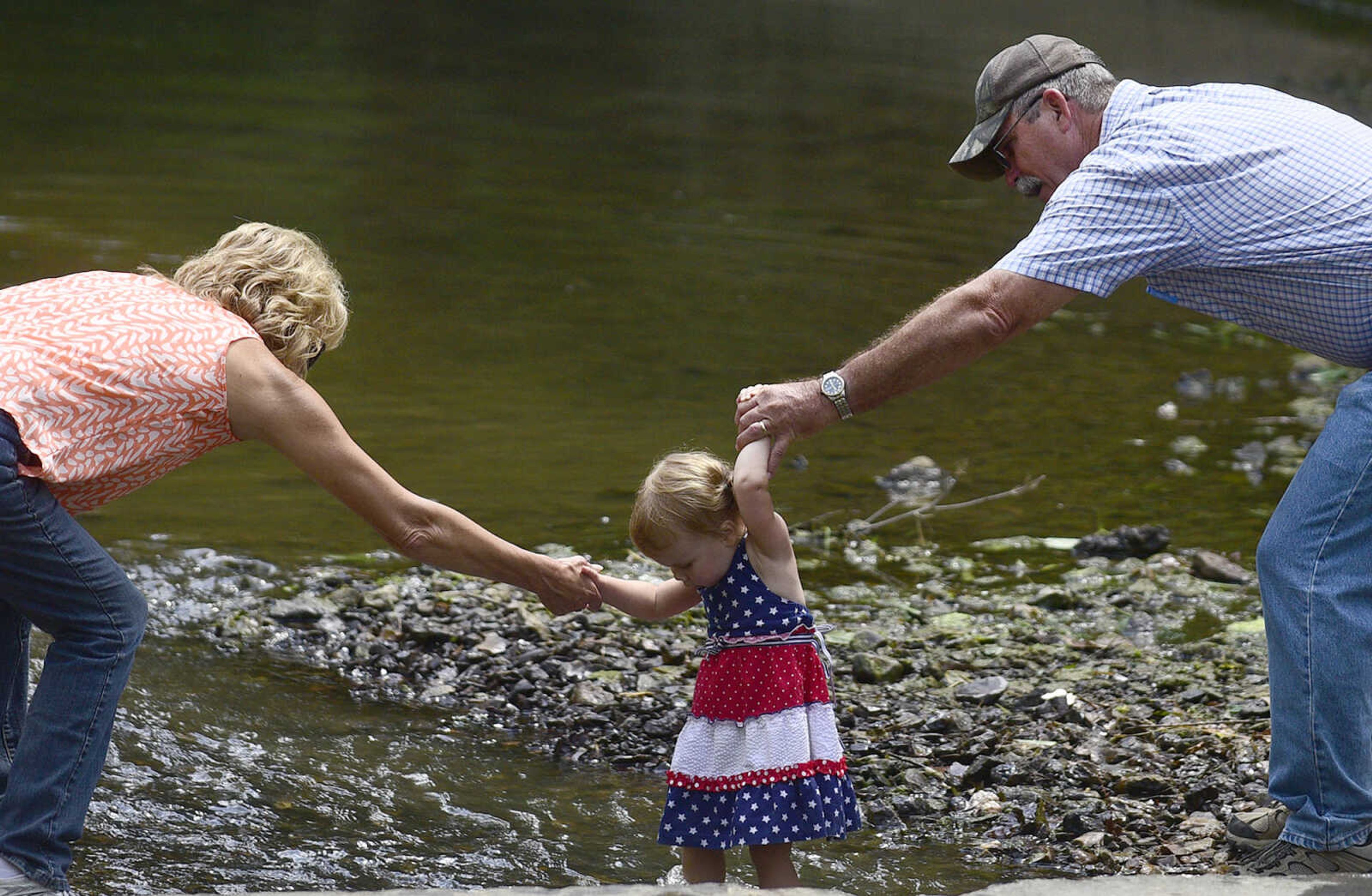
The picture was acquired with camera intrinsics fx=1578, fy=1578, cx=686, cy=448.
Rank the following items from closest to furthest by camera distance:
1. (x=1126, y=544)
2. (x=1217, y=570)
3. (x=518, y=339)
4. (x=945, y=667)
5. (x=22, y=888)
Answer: (x=22, y=888), (x=945, y=667), (x=1217, y=570), (x=1126, y=544), (x=518, y=339)

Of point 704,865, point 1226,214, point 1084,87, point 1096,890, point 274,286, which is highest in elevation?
point 1084,87

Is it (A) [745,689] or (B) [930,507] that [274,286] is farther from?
(B) [930,507]

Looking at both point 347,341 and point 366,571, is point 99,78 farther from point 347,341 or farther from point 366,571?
point 366,571

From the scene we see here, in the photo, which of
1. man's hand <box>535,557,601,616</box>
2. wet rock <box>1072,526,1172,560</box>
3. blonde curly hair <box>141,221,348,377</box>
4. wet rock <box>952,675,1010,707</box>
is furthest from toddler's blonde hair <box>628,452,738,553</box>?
wet rock <box>1072,526,1172,560</box>

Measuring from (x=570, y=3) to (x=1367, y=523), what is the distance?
103ft

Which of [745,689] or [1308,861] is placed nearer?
[1308,861]

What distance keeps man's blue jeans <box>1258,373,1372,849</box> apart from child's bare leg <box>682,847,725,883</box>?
1.33 meters

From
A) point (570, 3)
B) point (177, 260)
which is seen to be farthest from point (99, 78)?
point (570, 3)

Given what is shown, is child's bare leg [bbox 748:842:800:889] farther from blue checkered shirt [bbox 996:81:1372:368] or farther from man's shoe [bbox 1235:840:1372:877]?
blue checkered shirt [bbox 996:81:1372:368]

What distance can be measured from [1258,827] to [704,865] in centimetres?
138

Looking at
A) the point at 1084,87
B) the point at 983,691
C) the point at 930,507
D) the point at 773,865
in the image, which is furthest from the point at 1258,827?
the point at 930,507

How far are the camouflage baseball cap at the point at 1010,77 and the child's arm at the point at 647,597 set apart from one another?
125 centimetres

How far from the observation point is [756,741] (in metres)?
3.67

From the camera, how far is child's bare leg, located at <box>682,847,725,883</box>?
3.81 metres
